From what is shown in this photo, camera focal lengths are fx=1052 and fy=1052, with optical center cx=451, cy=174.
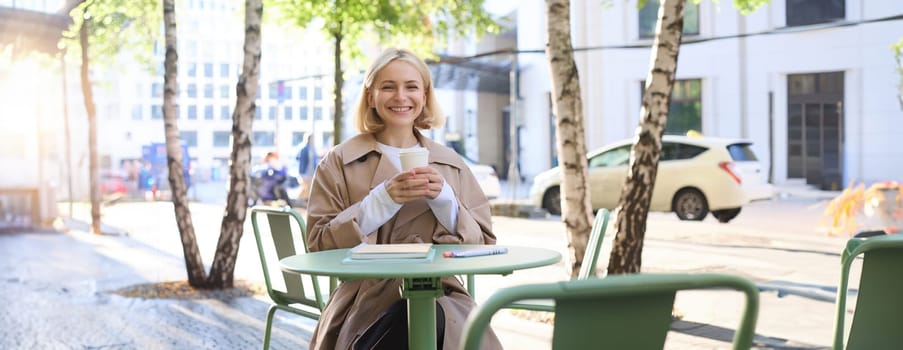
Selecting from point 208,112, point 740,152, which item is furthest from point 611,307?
point 208,112

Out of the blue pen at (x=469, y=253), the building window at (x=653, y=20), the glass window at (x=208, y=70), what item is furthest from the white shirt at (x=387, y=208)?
the glass window at (x=208, y=70)

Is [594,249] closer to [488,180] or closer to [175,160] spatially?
[175,160]

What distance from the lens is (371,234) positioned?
344cm

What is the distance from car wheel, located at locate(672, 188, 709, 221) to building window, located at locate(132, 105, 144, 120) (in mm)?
56340

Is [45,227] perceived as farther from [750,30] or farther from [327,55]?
[750,30]

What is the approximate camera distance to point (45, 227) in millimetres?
18531

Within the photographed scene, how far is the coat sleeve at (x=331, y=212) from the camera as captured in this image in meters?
3.35

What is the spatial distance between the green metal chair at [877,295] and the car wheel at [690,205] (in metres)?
14.7

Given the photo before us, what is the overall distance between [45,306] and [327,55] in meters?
11.8

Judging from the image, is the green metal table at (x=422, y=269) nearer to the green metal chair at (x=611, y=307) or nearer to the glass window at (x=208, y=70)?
the green metal chair at (x=611, y=307)

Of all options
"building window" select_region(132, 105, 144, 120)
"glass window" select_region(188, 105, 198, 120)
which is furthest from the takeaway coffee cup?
"glass window" select_region(188, 105, 198, 120)

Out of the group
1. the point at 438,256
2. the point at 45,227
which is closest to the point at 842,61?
the point at 45,227

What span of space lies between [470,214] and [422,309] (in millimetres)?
681

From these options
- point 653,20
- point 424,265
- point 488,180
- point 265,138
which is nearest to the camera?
point 424,265
